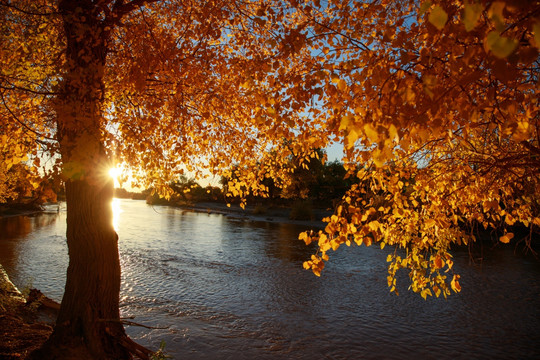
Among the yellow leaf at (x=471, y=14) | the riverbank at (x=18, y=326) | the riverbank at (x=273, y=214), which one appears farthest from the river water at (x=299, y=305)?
the riverbank at (x=273, y=214)

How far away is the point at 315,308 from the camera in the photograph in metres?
13.8

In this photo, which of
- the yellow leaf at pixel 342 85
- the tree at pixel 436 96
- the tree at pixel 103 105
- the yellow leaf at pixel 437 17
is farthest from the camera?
the tree at pixel 103 105

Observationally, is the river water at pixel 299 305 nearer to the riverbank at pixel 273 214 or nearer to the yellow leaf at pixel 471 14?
the yellow leaf at pixel 471 14

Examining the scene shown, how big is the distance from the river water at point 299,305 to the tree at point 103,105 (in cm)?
324

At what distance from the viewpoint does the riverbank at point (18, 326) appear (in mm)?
6809

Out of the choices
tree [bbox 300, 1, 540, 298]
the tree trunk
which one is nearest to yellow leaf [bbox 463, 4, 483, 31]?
tree [bbox 300, 1, 540, 298]

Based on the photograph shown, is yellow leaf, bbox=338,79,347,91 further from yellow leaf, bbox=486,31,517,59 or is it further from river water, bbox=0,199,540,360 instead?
river water, bbox=0,199,540,360

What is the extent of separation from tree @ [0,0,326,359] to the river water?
3.24m

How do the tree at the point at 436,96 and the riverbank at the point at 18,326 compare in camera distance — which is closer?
the tree at the point at 436,96

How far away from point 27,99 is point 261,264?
1544 centimetres

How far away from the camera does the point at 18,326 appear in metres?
8.04

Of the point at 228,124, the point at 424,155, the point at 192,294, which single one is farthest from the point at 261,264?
the point at 424,155

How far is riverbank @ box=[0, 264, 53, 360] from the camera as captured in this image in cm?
681

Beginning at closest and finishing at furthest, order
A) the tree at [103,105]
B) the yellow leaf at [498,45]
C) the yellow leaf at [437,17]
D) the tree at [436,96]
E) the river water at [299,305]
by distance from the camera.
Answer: the yellow leaf at [498,45], the yellow leaf at [437,17], the tree at [436,96], the tree at [103,105], the river water at [299,305]
